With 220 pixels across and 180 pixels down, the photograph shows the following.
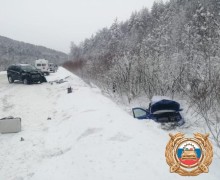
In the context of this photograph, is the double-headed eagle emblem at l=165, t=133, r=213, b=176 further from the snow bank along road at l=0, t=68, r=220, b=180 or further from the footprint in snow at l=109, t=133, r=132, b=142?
the footprint in snow at l=109, t=133, r=132, b=142

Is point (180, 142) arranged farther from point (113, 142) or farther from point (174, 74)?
point (174, 74)

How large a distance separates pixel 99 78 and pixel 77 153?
12.6 metres

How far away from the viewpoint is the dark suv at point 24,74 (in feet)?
66.9

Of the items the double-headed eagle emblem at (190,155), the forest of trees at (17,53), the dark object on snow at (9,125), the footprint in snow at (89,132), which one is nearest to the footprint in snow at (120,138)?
the footprint in snow at (89,132)

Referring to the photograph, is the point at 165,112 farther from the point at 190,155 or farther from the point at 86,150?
the point at 190,155

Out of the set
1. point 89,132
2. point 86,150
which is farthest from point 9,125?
point 86,150

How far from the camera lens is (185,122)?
937cm

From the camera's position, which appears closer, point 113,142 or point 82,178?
point 82,178

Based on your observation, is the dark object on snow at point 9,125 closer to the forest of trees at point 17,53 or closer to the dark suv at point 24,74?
the dark suv at point 24,74

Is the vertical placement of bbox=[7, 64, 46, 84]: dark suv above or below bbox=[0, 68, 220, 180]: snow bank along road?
above

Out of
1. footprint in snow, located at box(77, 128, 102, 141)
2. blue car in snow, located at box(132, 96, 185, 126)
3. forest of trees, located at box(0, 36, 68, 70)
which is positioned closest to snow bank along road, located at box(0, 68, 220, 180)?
footprint in snow, located at box(77, 128, 102, 141)

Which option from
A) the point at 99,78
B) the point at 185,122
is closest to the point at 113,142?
the point at 185,122

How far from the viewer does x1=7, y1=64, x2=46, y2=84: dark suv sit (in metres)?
20.4

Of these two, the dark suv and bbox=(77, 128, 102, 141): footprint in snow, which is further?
the dark suv
